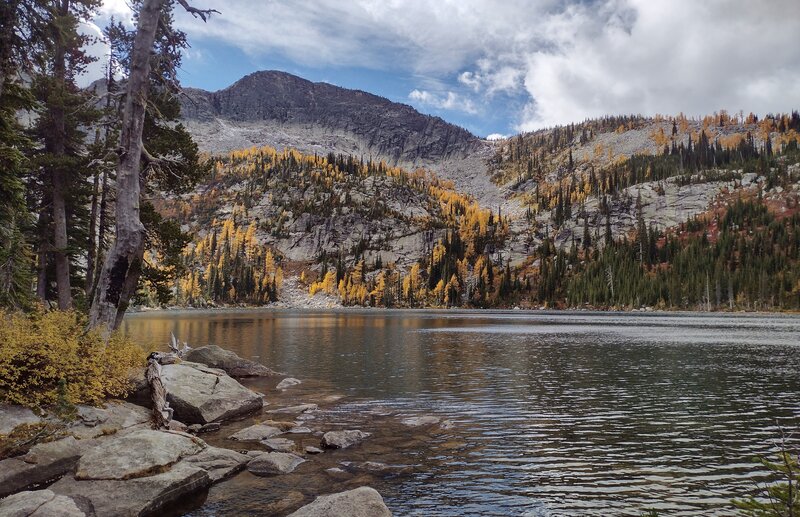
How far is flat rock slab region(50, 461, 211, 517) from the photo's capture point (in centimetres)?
1011

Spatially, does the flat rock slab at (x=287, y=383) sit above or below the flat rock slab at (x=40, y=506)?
below

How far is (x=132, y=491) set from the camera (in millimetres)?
10727

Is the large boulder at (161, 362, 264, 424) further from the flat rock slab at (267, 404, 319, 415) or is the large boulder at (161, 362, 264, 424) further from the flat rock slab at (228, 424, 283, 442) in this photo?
the flat rock slab at (228, 424, 283, 442)

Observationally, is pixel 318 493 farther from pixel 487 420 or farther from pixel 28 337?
pixel 487 420

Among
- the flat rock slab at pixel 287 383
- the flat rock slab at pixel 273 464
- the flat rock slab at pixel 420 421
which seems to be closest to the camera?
the flat rock slab at pixel 273 464

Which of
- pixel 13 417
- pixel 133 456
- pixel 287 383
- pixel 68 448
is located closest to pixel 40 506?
pixel 133 456

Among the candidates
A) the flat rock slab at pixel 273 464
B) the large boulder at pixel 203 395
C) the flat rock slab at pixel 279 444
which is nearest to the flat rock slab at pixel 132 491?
the flat rock slab at pixel 273 464

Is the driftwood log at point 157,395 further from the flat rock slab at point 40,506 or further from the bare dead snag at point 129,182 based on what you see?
the flat rock slab at point 40,506

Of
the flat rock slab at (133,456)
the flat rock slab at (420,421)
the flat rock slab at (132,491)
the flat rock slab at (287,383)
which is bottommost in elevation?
the flat rock slab at (287,383)

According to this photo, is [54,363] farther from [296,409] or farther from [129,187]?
[296,409]

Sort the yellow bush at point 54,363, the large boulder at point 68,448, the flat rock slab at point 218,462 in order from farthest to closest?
the flat rock slab at point 218,462 < the yellow bush at point 54,363 < the large boulder at point 68,448

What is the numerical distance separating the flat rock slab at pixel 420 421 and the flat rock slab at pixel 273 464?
652 centimetres

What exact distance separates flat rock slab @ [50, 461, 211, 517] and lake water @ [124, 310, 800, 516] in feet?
2.85

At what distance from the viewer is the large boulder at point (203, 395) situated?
19547 mm
